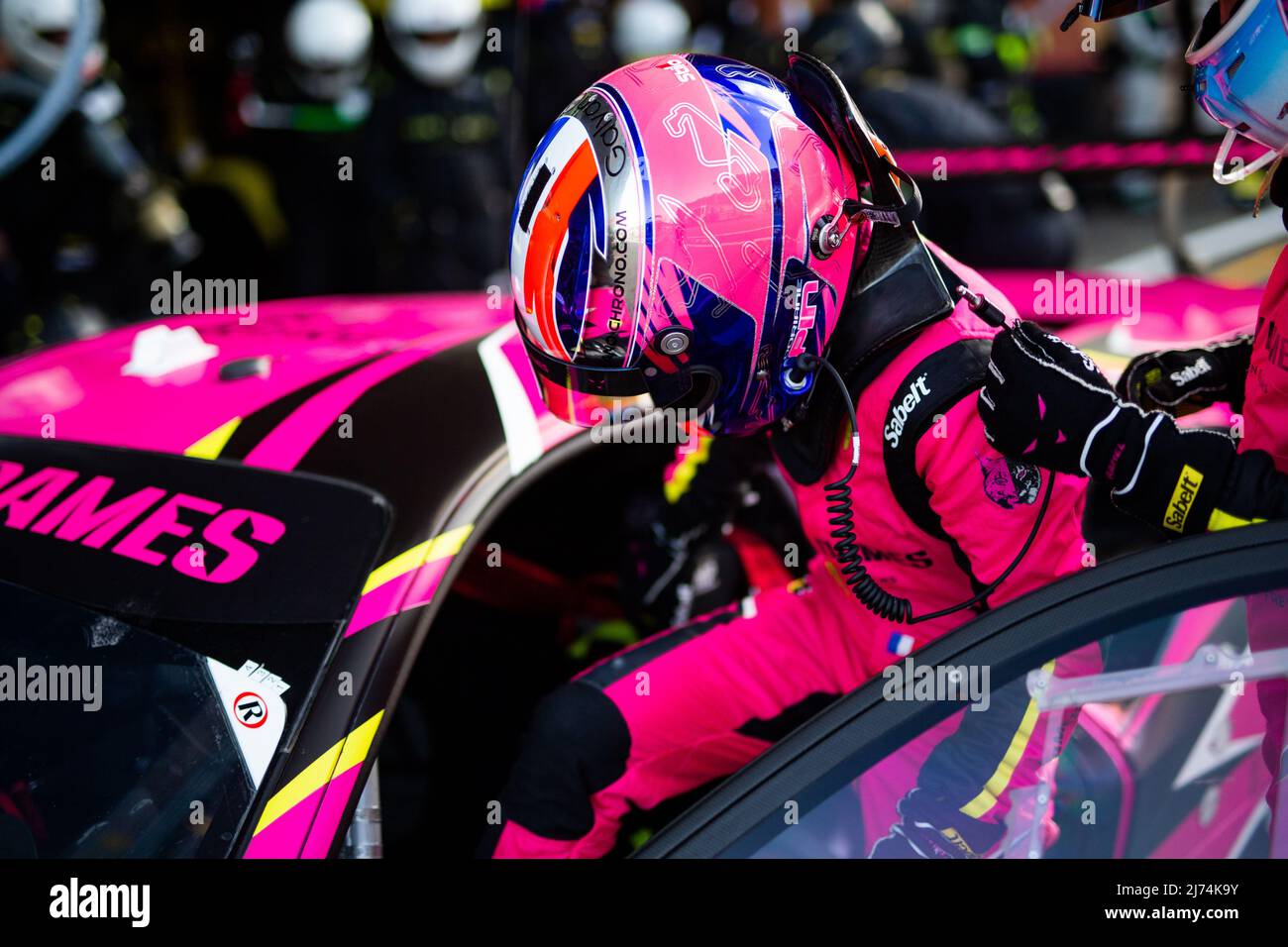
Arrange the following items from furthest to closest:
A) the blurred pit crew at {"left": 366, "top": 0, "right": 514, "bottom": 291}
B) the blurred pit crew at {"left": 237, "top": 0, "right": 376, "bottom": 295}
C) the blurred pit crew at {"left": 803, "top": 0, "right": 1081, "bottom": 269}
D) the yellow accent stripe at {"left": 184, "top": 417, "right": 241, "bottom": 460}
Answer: the blurred pit crew at {"left": 237, "top": 0, "right": 376, "bottom": 295}
the blurred pit crew at {"left": 366, "top": 0, "right": 514, "bottom": 291}
the blurred pit crew at {"left": 803, "top": 0, "right": 1081, "bottom": 269}
the yellow accent stripe at {"left": 184, "top": 417, "right": 241, "bottom": 460}

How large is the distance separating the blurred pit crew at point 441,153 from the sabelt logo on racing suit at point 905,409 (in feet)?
12.7

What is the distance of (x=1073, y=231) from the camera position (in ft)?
14.7

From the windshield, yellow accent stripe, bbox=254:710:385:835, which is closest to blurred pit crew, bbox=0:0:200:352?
the windshield

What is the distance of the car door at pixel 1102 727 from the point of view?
0.98 meters

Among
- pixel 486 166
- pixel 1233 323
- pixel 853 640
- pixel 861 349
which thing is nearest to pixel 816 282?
pixel 861 349

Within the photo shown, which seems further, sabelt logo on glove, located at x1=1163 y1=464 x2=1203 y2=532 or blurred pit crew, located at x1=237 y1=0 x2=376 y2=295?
blurred pit crew, located at x1=237 y1=0 x2=376 y2=295

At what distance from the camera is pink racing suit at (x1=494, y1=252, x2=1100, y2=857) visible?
1350 millimetres

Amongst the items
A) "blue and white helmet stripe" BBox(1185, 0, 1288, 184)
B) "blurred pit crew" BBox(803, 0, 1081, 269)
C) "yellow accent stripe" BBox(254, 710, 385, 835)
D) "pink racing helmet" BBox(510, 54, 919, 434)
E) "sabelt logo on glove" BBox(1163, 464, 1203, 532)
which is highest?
"blurred pit crew" BBox(803, 0, 1081, 269)

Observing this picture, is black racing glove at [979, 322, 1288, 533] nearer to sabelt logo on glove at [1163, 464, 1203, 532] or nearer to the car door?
sabelt logo on glove at [1163, 464, 1203, 532]

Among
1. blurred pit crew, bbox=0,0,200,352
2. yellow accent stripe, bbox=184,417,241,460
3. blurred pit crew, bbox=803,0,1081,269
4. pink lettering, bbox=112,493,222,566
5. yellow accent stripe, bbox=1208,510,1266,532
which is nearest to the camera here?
yellow accent stripe, bbox=1208,510,1266,532

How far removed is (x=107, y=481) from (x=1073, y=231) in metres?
3.75

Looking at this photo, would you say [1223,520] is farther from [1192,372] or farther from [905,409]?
[1192,372]

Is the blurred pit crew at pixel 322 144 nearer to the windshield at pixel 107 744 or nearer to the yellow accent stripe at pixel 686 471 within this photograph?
the yellow accent stripe at pixel 686 471

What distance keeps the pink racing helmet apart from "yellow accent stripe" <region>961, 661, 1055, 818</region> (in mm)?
557
